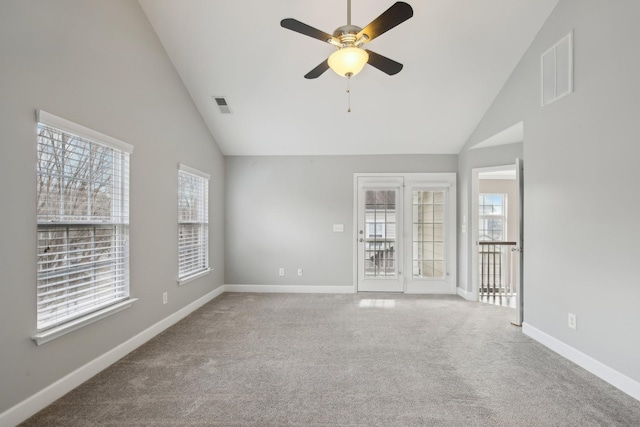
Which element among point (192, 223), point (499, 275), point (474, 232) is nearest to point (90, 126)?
point (192, 223)

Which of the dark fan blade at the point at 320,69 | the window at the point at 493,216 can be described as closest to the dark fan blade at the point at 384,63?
the dark fan blade at the point at 320,69

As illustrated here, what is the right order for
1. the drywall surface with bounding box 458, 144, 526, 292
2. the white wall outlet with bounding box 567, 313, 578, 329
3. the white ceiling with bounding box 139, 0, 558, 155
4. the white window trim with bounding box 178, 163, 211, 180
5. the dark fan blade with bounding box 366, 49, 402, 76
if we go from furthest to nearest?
the drywall surface with bounding box 458, 144, 526, 292, the white window trim with bounding box 178, 163, 211, 180, the white ceiling with bounding box 139, 0, 558, 155, the white wall outlet with bounding box 567, 313, 578, 329, the dark fan blade with bounding box 366, 49, 402, 76

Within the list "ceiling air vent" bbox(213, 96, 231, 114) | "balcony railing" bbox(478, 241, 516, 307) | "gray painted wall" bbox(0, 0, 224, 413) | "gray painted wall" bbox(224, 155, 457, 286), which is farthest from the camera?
"gray painted wall" bbox(224, 155, 457, 286)

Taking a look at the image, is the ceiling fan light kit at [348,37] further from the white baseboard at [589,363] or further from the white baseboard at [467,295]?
the white baseboard at [467,295]

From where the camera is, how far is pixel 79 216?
2.49m

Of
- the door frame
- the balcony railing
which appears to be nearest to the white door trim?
the balcony railing

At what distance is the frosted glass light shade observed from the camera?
231cm

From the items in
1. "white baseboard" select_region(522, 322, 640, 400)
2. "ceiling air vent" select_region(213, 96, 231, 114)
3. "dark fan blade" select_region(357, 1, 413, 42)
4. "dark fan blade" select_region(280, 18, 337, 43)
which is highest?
"ceiling air vent" select_region(213, 96, 231, 114)

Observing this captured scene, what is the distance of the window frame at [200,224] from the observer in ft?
13.3

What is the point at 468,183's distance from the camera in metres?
5.08

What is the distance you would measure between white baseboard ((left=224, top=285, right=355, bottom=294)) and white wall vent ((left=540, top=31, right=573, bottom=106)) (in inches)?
151

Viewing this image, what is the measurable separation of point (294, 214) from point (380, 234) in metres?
1.54

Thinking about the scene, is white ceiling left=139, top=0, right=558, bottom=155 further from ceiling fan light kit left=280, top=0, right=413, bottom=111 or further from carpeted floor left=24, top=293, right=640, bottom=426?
carpeted floor left=24, top=293, right=640, bottom=426

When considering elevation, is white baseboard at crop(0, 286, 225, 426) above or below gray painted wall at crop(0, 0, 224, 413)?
below
